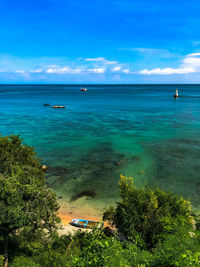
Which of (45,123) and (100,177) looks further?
(45,123)

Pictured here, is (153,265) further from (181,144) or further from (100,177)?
(181,144)

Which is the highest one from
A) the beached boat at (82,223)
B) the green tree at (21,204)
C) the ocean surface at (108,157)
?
the green tree at (21,204)

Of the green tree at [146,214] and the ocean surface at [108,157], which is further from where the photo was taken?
the ocean surface at [108,157]

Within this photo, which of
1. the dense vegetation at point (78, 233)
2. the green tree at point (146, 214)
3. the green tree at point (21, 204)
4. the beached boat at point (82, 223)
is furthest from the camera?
the beached boat at point (82, 223)

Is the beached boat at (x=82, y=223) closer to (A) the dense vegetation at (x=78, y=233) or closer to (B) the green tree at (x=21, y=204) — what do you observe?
(A) the dense vegetation at (x=78, y=233)

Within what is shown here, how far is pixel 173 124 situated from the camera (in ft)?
252

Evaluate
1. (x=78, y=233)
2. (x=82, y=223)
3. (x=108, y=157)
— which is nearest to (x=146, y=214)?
(x=78, y=233)

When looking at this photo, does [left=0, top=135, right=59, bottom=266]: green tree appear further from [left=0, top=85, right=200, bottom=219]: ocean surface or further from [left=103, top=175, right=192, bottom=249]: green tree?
[left=0, top=85, right=200, bottom=219]: ocean surface

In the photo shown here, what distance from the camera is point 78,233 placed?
20000 mm

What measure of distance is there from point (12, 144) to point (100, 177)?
17.0 meters

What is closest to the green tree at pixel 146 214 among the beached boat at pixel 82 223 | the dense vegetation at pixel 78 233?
the dense vegetation at pixel 78 233

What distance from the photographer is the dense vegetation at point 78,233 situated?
10596mm

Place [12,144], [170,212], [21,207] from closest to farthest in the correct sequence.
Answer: [21,207] → [170,212] → [12,144]

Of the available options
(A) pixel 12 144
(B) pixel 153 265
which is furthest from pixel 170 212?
(A) pixel 12 144
